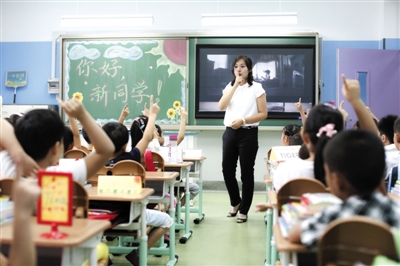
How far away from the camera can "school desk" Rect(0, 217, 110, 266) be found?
119 cm

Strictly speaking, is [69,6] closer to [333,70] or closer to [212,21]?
[212,21]

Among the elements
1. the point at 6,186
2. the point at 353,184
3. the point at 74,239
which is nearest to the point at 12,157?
the point at 6,186

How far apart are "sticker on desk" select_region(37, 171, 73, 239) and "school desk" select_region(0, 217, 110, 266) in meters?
0.04

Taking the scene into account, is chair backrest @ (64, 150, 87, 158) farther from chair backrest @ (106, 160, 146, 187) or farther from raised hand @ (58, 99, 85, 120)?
raised hand @ (58, 99, 85, 120)

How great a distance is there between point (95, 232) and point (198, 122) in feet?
16.6

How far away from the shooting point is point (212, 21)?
5539 millimetres

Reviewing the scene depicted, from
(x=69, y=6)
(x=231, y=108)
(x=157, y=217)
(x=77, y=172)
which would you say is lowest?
(x=157, y=217)

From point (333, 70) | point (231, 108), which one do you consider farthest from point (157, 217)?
point (333, 70)

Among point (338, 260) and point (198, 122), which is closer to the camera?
point (338, 260)

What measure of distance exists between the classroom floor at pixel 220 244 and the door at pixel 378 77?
2.69 m

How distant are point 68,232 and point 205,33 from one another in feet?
17.5

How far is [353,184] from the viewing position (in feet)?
4.00

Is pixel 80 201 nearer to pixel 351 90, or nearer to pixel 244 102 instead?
pixel 351 90

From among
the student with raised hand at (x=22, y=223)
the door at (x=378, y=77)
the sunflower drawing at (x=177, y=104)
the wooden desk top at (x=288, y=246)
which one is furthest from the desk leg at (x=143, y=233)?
the door at (x=378, y=77)
